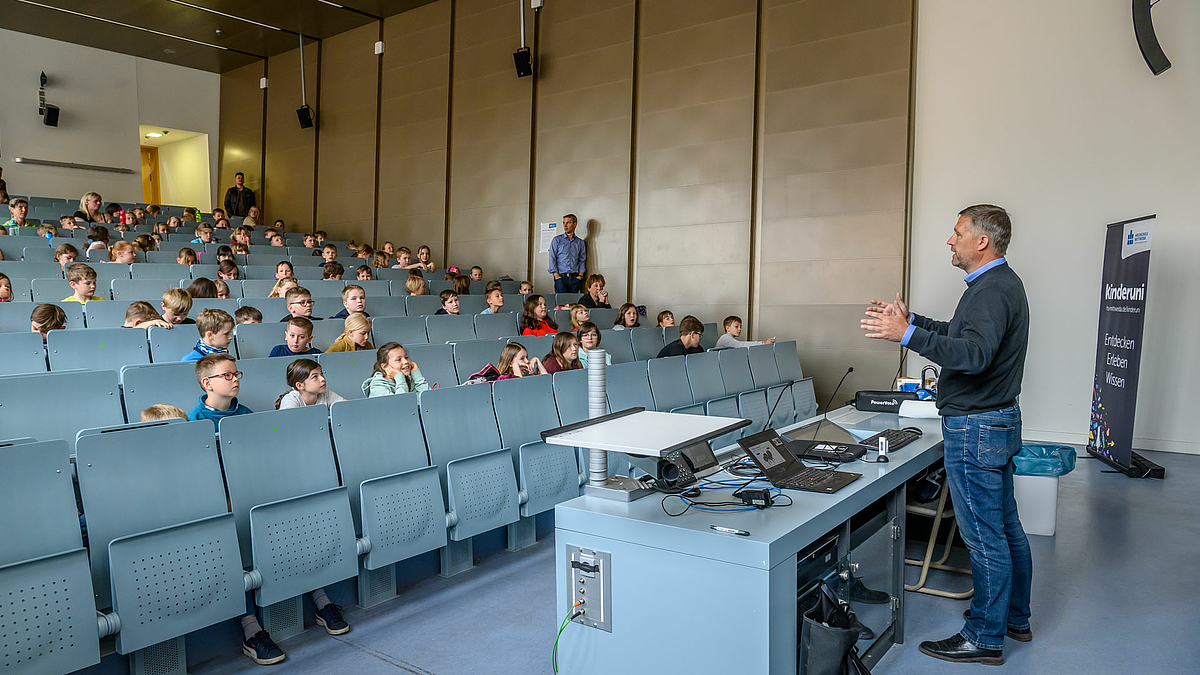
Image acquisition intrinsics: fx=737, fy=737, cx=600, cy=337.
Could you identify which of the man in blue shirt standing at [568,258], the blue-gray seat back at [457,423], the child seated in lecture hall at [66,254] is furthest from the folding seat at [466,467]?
the man in blue shirt standing at [568,258]

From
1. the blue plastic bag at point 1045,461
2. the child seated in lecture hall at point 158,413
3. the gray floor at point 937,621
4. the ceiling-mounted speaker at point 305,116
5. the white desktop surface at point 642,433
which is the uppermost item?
the ceiling-mounted speaker at point 305,116

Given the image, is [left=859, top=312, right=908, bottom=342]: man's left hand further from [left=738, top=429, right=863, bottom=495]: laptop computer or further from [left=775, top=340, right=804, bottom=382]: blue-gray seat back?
[left=775, top=340, right=804, bottom=382]: blue-gray seat back

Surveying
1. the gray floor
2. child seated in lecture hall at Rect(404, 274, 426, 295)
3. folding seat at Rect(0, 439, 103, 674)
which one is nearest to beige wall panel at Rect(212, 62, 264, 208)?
child seated in lecture hall at Rect(404, 274, 426, 295)

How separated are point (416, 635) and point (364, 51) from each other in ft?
34.6

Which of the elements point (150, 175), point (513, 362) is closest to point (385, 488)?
point (513, 362)

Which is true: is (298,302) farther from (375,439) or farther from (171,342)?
(375,439)

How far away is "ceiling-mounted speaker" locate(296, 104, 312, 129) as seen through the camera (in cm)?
1167

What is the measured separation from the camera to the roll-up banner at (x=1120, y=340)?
16.5 feet

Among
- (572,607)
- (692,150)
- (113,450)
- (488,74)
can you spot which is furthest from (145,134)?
(572,607)

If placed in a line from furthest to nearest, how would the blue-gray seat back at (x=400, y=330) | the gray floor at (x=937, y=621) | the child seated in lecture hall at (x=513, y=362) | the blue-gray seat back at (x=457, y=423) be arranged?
the blue-gray seat back at (x=400, y=330)
the child seated in lecture hall at (x=513, y=362)
the blue-gray seat back at (x=457, y=423)
the gray floor at (x=937, y=621)

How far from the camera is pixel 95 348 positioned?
12.9 ft

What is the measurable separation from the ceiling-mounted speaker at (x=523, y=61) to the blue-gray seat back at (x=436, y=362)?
570cm

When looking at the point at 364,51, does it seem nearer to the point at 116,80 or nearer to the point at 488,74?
the point at 488,74

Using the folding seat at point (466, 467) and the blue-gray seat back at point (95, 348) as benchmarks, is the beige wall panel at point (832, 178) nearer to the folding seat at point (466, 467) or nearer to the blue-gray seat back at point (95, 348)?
the folding seat at point (466, 467)
